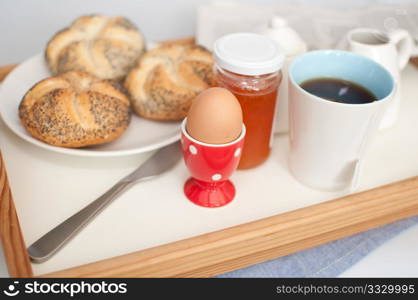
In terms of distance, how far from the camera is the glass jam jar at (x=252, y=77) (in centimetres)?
54

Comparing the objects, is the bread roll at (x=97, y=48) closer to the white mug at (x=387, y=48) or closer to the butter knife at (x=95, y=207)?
the butter knife at (x=95, y=207)

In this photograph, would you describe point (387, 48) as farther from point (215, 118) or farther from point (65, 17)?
point (65, 17)

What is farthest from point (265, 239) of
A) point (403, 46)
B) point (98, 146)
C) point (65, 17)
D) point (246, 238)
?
point (65, 17)

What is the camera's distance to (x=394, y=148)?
0.69 meters

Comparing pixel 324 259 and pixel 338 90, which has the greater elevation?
pixel 338 90

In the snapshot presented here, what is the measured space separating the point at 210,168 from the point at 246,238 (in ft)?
0.28

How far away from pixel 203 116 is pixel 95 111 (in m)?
0.20

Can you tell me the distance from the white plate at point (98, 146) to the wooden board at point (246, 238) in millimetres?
169

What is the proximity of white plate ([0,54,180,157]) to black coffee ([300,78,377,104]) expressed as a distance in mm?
191

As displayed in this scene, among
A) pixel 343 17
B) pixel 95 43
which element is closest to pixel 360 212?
pixel 95 43

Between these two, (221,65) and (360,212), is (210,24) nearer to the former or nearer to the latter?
(221,65)

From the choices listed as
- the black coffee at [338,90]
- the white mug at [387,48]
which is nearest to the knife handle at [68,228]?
the black coffee at [338,90]

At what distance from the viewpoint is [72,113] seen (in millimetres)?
620

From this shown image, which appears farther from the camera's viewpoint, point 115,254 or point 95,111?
point 95,111
